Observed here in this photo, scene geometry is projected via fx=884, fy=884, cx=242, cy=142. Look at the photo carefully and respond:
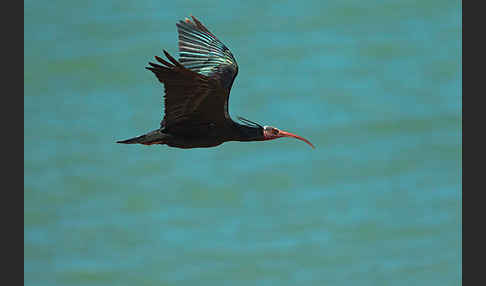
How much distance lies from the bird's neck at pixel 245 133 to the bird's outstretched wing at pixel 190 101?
14cm

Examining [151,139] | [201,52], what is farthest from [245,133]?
[201,52]

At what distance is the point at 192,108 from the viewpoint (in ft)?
22.5

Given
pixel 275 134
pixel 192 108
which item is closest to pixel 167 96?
pixel 192 108

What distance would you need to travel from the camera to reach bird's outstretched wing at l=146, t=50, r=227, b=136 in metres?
6.51

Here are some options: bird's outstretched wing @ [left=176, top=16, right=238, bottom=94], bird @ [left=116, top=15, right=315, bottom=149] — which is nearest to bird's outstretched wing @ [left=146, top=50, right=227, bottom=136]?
bird @ [left=116, top=15, right=315, bottom=149]

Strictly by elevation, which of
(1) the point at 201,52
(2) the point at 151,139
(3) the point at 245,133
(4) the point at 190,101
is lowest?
(2) the point at 151,139

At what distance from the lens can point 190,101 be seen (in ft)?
22.3

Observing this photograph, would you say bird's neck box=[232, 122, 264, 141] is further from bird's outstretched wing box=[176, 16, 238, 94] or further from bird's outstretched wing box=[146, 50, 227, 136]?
bird's outstretched wing box=[176, 16, 238, 94]

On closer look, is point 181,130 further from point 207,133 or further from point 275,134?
point 275,134

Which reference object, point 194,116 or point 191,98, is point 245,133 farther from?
point 191,98

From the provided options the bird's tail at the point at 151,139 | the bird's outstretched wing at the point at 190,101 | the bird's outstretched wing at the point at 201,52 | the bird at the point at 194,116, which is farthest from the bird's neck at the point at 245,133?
the bird's outstretched wing at the point at 201,52

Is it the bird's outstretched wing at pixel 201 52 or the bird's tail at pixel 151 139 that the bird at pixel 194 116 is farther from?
the bird's outstretched wing at pixel 201 52

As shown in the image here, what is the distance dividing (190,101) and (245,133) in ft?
1.92

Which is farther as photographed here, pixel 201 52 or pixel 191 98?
pixel 201 52
